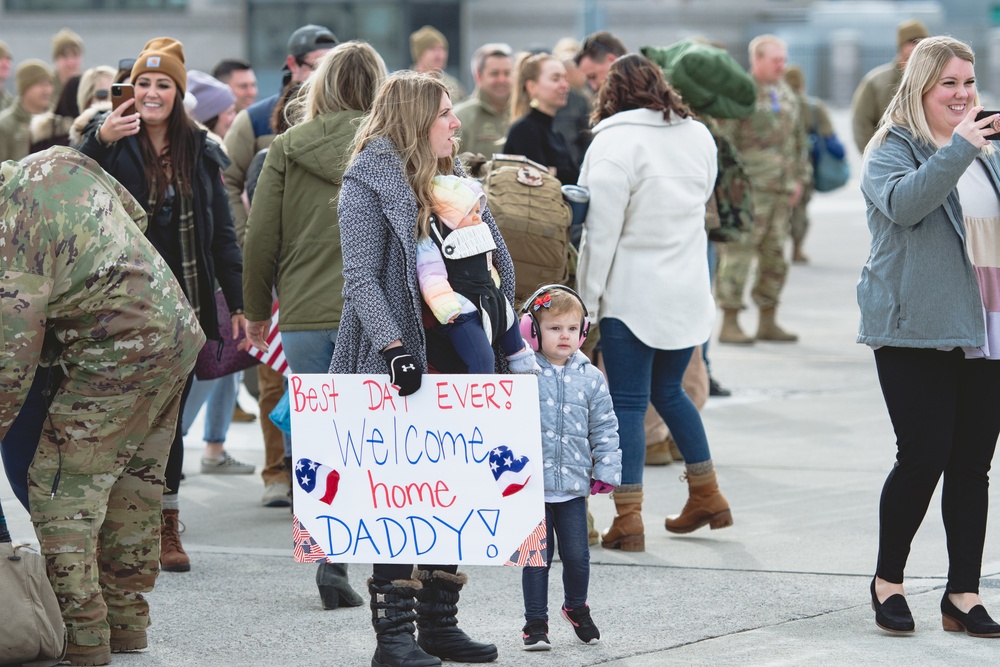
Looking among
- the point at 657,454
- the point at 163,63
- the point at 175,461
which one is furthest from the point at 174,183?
the point at 657,454

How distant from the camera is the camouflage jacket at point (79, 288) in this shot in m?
4.58

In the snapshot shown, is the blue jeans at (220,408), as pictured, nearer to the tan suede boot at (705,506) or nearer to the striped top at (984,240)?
the tan suede boot at (705,506)

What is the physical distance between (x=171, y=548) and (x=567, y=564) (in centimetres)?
188

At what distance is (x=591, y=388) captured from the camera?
5.23 meters

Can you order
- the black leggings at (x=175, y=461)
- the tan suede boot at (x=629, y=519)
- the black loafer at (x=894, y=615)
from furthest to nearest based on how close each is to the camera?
the tan suede boot at (x=629, y=519) < the black leggings at (x=175, y=461) < the black loafer at (x=894, y=615)

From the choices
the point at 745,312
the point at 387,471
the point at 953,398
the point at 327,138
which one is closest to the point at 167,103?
the point at 327,138

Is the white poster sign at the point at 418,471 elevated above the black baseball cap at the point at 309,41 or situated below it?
below

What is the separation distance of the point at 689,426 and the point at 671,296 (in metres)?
0.57

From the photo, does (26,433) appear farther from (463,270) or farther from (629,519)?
(629,519)

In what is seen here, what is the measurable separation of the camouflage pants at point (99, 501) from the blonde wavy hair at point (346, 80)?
1.28 metres

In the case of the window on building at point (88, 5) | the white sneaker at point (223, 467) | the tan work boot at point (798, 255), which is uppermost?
the window on building at point (88, 5)

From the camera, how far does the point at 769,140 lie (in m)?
12.2

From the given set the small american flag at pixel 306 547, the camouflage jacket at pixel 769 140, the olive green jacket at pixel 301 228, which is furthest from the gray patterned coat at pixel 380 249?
the camouflage jacket at pixel 769 140

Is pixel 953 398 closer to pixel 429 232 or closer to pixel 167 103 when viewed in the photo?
pixel 429 232
